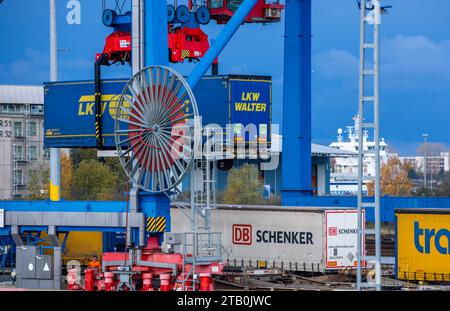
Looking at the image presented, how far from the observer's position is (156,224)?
36.7m

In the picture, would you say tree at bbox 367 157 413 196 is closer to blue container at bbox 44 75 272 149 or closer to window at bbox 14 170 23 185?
window at bbox 14 170 23 185

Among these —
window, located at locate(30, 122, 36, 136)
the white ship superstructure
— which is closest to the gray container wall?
window, located at locate(30, 122, 36, 136)

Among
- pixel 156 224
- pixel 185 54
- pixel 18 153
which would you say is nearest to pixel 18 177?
pixel 18 153

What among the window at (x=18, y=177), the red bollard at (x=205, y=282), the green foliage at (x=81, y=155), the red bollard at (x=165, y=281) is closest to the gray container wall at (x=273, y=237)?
the red bollard at (x=165, y=281)

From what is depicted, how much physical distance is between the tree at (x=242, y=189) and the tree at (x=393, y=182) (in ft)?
112

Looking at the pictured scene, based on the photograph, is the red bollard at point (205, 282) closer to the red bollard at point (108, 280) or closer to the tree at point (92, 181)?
the red bollard at point (108, 280)

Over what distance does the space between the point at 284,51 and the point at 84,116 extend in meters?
9.02

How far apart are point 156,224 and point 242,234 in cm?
615

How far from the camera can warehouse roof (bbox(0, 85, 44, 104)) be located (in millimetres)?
95637

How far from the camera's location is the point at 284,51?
1775 inches

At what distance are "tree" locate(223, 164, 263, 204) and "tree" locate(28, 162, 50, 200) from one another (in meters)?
14.5

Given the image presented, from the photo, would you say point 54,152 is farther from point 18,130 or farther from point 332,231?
point 18,130
